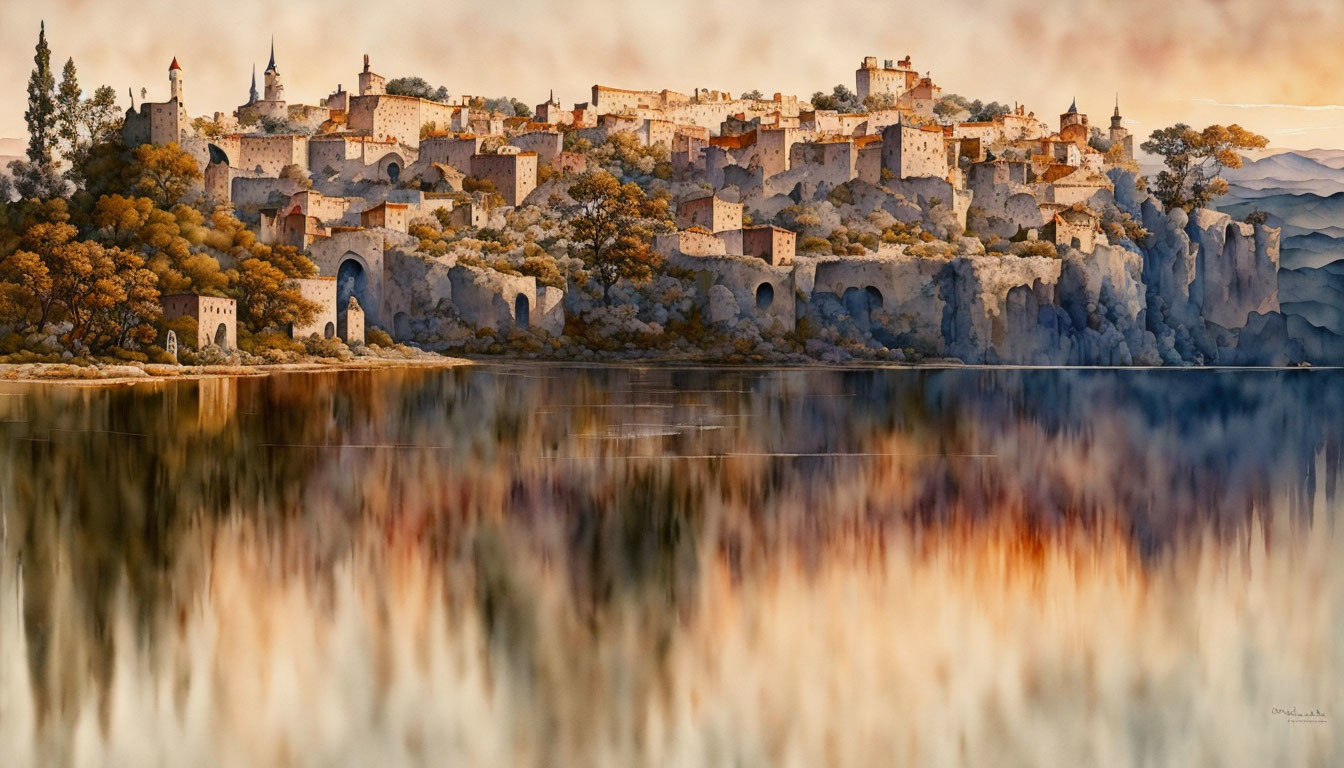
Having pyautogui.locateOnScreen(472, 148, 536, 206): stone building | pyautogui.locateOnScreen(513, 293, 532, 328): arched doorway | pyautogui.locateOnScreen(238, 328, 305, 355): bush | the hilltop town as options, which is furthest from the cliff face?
pyautogui.locateOnScreen(238, 328, 305, 355): bush

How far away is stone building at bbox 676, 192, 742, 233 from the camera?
5484cm

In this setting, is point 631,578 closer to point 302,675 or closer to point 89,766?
point 302,675

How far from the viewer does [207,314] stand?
129ft

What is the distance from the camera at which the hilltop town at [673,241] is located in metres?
47.9

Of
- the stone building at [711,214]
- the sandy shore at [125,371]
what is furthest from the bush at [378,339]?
the stone building at [711,214]

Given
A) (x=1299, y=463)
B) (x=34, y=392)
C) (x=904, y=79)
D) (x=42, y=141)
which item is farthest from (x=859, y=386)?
(x=904, y=79)

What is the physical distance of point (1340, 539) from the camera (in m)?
12.0

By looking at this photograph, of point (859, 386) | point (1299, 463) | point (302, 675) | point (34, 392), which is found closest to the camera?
point (302, 675)

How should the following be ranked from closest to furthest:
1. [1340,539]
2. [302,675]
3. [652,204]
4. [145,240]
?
[302,675] < [1340,539] < [145,240] < [652,204]

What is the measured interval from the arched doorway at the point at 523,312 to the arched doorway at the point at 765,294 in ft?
30.7

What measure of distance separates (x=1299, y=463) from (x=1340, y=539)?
6610 millimetres

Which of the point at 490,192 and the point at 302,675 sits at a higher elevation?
the point at 490,192

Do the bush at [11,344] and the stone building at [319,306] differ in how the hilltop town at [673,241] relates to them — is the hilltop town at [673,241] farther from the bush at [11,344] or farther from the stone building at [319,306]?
the bush at [11,344]

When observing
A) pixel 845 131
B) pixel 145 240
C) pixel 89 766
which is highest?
pixel 845 131
